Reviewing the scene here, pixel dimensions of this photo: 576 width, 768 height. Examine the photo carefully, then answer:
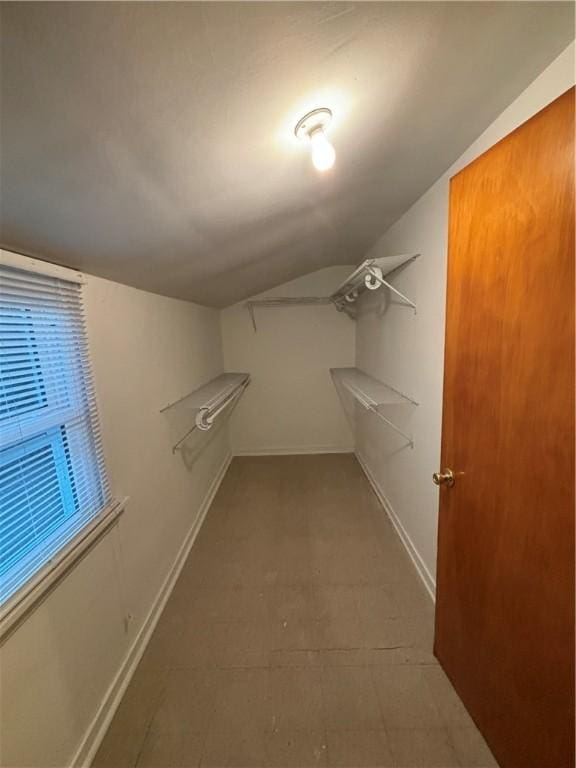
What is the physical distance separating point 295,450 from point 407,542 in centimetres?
190

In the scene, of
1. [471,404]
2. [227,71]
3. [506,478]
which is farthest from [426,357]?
[227,71]

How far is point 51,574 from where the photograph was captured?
988mm

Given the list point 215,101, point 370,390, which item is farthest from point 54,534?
point 370,390

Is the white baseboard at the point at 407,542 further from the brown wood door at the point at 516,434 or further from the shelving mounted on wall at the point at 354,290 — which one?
the shelving mounted on wall at the point at 354,290

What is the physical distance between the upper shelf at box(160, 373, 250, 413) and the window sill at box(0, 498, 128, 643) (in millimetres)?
735

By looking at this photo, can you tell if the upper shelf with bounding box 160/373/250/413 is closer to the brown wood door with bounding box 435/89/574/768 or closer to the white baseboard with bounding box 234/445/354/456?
the white baseboard with bounding box 234/445/354/456

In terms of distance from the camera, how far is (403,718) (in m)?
1.20

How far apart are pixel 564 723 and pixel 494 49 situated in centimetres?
168

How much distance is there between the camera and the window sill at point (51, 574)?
2.79 feet

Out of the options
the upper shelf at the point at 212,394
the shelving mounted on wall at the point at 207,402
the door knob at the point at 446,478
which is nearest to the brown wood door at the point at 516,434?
the door knob at the point at 446,478

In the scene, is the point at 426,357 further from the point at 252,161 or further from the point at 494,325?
the point at 252,161

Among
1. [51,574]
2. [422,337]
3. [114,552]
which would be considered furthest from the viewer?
[422,337]

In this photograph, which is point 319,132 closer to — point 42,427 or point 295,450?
point 42,427

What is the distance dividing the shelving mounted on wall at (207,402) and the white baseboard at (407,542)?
1534 millimetres
